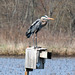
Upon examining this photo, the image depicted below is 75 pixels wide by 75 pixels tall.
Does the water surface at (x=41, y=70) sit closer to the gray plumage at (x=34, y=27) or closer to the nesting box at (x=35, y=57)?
the gray plumage at (x=34, y=27)

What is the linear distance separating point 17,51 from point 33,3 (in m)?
15.0

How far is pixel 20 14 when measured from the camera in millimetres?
35281

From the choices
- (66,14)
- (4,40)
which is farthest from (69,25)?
(4,40)

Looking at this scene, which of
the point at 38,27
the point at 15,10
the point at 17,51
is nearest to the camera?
the point at 38,27

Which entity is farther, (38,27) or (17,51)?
(17,51)

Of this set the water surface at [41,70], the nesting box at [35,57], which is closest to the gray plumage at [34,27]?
the nesting box at [35,57]

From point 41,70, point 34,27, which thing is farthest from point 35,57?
point 41,70

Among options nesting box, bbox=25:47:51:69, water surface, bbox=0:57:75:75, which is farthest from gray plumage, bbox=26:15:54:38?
water surface, bbox=0:57:75:75

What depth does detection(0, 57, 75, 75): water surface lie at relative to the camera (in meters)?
15.5

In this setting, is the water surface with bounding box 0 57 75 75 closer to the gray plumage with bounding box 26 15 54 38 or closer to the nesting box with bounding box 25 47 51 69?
the gray plumage with bounding box 26 15 54 38

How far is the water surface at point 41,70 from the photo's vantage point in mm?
15495

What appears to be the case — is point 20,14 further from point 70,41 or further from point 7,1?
point 70,41

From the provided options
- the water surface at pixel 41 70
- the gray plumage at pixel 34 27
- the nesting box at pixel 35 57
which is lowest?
the water surface at pixel 41 70

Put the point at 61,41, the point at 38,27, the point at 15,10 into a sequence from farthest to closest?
the point at 15,10, the point at 61,41, the point at 38,27
